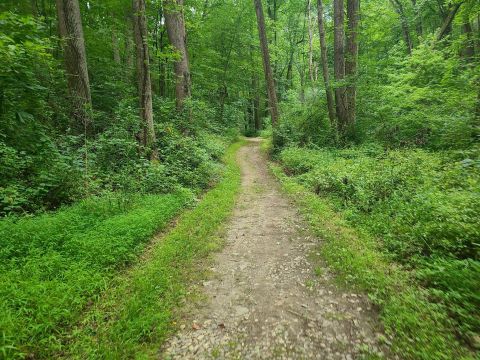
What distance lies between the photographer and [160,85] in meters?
16.7

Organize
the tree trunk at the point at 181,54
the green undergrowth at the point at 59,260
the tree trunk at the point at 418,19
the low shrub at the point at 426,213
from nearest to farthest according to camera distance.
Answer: the green undergrowth at the point at 59,260 → the low shrub at the point at 426,213 → the tree trunk at the point at 181,54 → the tree trunk at the point at 418,19

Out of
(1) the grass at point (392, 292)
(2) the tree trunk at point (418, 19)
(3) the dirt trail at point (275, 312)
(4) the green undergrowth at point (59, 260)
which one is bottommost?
(3) the dirt trail at point (275, 312)

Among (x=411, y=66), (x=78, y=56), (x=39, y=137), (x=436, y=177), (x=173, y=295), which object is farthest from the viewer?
(x=411, y=66)

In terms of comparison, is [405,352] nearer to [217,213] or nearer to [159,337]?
[159,337]

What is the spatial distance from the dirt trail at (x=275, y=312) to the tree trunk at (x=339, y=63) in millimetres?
9379

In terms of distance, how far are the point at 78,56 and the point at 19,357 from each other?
9.27 m

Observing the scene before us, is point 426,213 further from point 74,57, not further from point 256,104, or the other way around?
point 256,104

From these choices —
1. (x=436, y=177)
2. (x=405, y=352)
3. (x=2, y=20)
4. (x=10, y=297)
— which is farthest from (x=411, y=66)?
(x=10, y=297)

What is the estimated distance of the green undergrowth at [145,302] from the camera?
9.20 ft

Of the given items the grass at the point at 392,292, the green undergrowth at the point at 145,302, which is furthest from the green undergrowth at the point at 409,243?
the green undergrowth at the point at 145,302

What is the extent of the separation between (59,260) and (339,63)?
13.4m

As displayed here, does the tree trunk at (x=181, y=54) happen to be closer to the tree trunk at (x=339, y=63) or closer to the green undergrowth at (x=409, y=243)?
Result: the tree trunk at (x=339, y=63)

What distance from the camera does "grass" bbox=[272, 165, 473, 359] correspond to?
2.63m

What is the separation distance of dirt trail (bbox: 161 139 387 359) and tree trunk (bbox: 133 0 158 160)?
5300 mm
